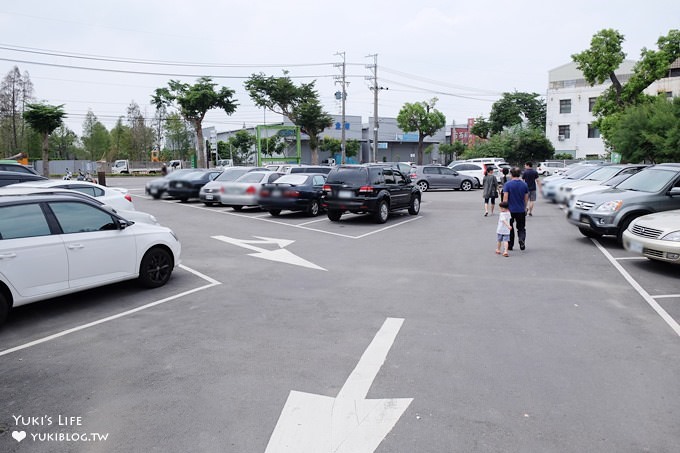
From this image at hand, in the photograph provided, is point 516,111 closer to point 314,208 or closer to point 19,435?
point 314,208

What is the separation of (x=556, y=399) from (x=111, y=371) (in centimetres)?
404

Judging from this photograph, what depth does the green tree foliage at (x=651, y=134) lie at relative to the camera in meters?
23.3

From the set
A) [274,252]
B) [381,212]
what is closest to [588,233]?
[381,212]

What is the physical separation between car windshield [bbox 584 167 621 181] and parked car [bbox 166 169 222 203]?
1569cm

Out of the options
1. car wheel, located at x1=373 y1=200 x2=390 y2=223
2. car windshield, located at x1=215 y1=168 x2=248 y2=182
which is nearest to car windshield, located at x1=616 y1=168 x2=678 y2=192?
car wheel, located at x1=373 y1=200 x2=390 y2=223

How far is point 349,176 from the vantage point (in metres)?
15.8

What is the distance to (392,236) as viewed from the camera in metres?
13.9

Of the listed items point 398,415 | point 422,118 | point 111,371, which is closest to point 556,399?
point 398,415

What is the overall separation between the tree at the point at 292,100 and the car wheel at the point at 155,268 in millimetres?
43179

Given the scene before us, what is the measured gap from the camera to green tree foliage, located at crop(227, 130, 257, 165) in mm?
64956

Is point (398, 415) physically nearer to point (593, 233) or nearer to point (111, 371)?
point (111, 371)

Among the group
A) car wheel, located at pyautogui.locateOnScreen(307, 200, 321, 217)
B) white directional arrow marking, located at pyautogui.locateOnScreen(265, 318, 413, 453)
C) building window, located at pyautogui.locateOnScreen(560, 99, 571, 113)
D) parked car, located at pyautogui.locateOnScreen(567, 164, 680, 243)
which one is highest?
building window, located at pyautogui.locateOnScreen(560, 99, 571, 113)

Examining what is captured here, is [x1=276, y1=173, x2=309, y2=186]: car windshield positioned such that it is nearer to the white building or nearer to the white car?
the white car

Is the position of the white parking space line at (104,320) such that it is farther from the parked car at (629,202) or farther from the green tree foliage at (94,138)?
the green tree foliage at (94,138)
